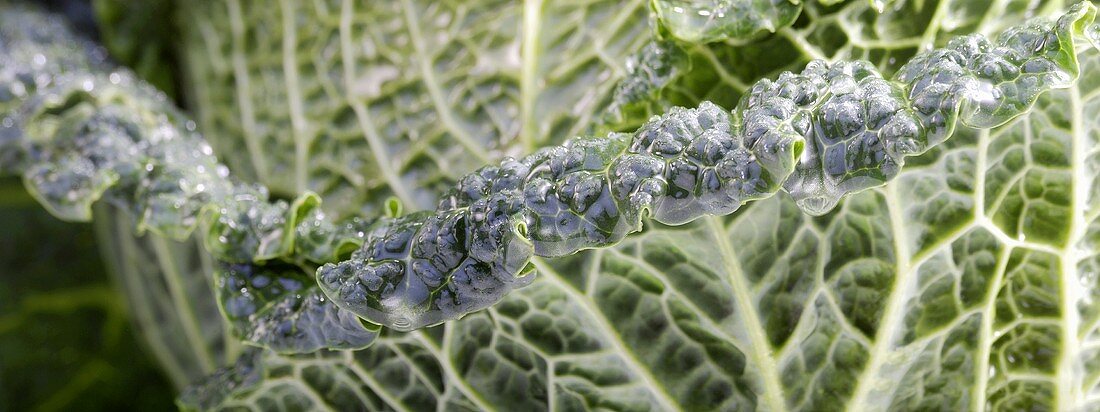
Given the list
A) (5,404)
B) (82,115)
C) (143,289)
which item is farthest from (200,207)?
(5,404)

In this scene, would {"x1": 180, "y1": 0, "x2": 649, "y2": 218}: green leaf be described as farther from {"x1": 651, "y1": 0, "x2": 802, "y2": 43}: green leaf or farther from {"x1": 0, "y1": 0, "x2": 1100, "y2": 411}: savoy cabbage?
{"x1": 651, "y1": 0, "x2": 802, "y2": 43}: green leaf

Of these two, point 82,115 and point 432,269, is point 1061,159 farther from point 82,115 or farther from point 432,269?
point 82,115

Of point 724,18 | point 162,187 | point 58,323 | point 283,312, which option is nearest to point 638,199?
point 724,18

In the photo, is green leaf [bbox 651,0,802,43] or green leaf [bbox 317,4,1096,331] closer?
green leaf [bbox 317,4,1096,331]

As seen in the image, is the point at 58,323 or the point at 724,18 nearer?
the point at 724,18

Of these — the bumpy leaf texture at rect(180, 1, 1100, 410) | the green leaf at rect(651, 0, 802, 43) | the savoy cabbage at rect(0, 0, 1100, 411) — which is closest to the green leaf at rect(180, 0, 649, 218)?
the savoy cabbage at rect(0, 0, 1100, 411)

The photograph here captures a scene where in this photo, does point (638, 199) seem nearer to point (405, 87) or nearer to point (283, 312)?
point (283, 312)

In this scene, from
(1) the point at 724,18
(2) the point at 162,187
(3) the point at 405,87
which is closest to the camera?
(1) the point at 724,18
